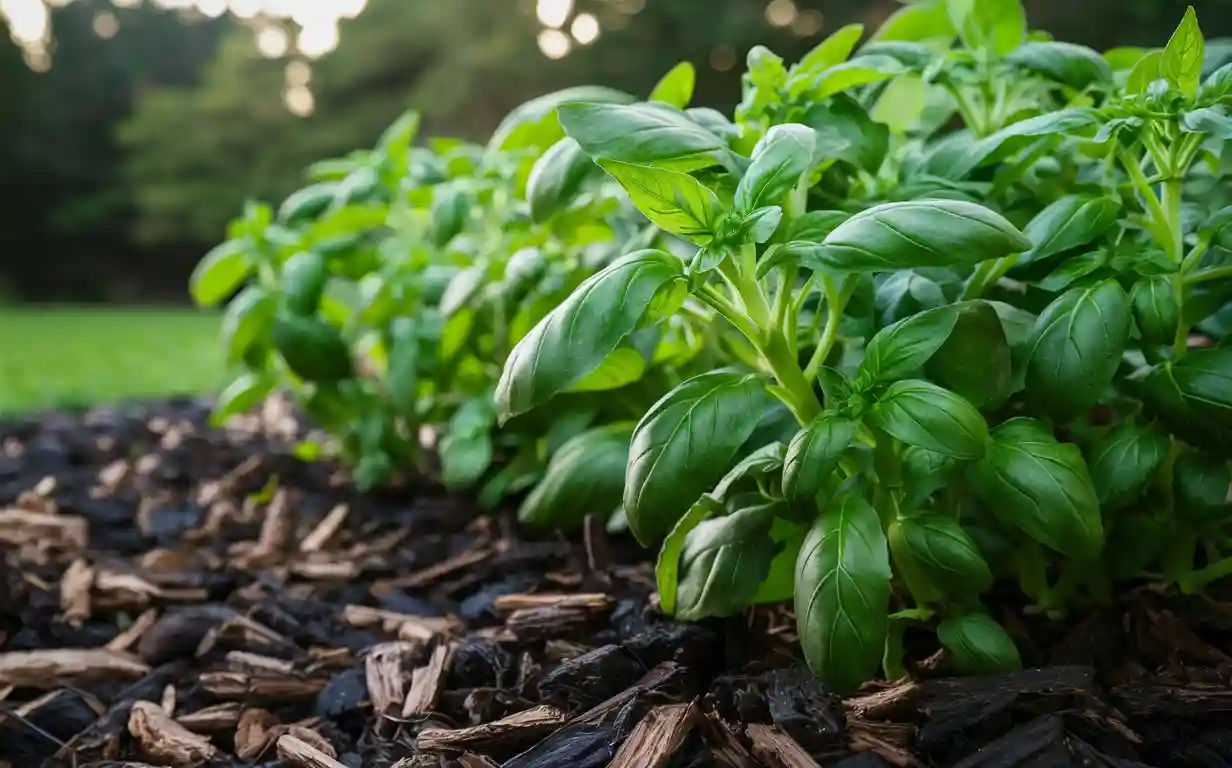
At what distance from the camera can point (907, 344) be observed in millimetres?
834

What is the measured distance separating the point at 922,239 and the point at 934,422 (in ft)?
0.47

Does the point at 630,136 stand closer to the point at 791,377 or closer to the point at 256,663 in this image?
the point at 791,377

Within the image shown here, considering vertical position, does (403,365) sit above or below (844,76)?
below

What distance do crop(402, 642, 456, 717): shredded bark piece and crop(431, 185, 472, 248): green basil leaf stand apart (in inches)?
26.6

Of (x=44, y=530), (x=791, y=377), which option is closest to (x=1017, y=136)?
(x=791, y=377)

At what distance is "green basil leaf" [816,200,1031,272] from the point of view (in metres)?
0.74

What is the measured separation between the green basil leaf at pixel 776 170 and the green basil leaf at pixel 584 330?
0.09 meters

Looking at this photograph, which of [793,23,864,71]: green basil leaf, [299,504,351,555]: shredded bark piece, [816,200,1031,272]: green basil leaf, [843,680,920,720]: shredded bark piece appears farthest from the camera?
[299,504,351,555]: shredded bark piece

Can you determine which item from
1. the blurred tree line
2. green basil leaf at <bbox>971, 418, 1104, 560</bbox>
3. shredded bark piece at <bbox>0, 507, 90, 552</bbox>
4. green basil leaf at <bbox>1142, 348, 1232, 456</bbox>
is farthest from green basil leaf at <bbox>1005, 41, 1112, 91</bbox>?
the blurred tree line

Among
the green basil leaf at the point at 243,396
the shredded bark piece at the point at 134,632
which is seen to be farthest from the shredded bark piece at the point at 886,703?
the green basil leaf at the point at 243,396

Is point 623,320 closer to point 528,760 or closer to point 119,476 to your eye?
point 528,760

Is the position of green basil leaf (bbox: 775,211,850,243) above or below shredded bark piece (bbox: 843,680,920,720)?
above

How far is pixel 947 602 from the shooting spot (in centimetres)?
90

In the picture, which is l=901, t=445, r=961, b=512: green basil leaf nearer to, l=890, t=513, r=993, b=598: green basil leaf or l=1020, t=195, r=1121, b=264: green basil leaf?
l=890, t=513, r=993, b=598: green basil leaf
